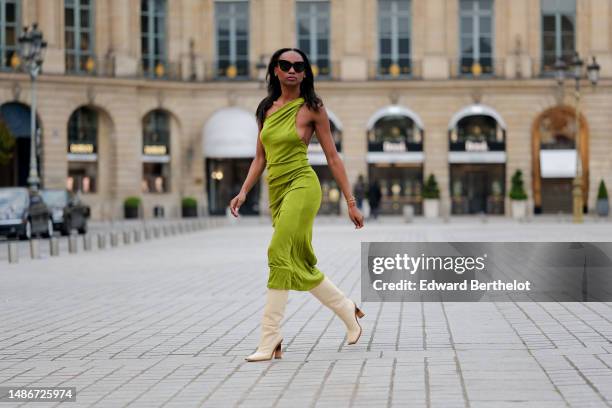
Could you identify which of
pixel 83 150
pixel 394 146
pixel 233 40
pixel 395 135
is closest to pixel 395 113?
pixel 395 135

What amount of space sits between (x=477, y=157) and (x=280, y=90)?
50.6 m

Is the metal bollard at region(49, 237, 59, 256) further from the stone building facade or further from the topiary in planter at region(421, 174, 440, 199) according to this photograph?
the topiary in planter at region(421, 174, 440, 199)

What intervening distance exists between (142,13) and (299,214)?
51.7 metres

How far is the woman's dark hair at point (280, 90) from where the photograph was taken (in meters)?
9.79

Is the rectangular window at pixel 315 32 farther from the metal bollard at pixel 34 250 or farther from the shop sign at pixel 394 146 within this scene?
the metal bollard at pixel 34 250

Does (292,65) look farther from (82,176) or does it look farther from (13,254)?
(82,176)

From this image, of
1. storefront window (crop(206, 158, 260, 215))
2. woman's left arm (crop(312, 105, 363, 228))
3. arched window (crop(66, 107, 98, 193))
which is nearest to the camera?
woman's left arm (crop(312, 105, 363, 228))

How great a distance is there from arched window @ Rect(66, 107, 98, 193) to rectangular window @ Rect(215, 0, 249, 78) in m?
6.74

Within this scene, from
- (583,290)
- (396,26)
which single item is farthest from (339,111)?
(583,290)

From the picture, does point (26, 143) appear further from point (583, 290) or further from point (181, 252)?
point (583, 290)

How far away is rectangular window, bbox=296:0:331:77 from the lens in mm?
61125

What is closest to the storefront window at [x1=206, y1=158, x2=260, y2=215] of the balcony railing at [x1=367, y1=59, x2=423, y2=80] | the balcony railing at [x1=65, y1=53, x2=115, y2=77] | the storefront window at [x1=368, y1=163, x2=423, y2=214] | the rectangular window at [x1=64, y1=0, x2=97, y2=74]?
the storefront window at [x1=368, y1=163, x2=423, y2=214]

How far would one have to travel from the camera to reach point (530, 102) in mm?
60094

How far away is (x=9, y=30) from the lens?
56000 millimetres
